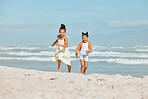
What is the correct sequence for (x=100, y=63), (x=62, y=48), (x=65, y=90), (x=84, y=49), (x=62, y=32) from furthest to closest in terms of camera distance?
1. (x=100, y=63)
2. (x=62, y=48)
3. (x=62, y=32)
4. (x=84, y=49)
5. (x=65, y=90)

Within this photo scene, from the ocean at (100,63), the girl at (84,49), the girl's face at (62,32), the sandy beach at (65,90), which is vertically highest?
the girl's face at (62,32)

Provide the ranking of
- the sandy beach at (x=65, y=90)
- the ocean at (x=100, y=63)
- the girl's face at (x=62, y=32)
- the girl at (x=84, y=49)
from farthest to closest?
the ocean at (x=100, y=63) → the girl's face at (x=62, y=32) → the girl at (x=84, y=49) → the sandy beach at (x=65, y=90)

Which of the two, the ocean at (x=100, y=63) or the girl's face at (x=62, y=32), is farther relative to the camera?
the ocean at (x=100, y=63)

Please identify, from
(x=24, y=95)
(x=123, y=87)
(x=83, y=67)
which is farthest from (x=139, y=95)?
(x=83, y=67)

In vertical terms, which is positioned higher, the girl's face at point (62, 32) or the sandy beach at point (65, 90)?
the girl's face at point (62, 32)

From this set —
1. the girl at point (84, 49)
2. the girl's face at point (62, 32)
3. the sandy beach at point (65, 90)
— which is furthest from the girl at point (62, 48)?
the sandy beach at point (65, 90)

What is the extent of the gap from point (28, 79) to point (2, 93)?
1.40m

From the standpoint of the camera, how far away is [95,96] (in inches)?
170

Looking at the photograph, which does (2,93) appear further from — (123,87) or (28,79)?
(123,87)

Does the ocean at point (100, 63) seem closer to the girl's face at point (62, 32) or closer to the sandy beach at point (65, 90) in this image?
the girl's face at point (62, 32)

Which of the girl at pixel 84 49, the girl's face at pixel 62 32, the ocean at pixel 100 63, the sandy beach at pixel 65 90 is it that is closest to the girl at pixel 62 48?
the girl's face at pixel 62 32

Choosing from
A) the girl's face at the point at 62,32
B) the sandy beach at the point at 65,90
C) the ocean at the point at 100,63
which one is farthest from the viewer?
the ocean at the point at 100,63

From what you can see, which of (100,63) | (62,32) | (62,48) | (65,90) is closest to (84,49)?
(62,48)

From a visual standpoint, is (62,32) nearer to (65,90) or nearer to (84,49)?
(84,49)
